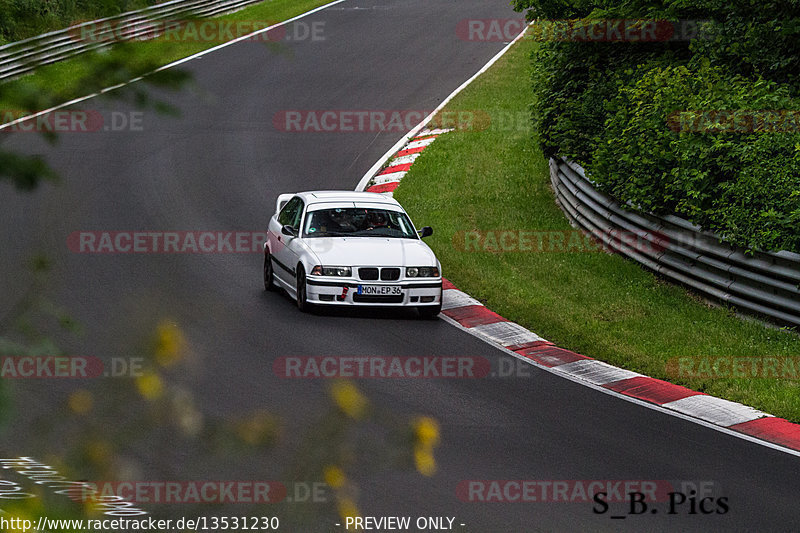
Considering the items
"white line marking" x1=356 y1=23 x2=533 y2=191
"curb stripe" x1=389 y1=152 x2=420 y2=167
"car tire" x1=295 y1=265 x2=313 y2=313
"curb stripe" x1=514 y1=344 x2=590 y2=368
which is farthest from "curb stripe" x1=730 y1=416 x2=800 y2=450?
"curb stripe" x1=389 y1=152 x2=420 y2=167

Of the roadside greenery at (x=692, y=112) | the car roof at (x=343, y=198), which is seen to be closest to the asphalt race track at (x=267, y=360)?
the car roof at (x=343, y=198)

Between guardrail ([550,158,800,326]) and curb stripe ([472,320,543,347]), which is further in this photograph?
curb stripe ([472,320,543,347])

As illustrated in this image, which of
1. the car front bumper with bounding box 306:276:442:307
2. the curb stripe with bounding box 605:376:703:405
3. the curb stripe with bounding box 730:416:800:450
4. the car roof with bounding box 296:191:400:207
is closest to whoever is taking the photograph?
the curb stripe with bounding box 730:416:800:450

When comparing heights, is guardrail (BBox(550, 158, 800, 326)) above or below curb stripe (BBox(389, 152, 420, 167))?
below

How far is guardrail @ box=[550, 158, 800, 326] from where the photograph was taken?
12344mm

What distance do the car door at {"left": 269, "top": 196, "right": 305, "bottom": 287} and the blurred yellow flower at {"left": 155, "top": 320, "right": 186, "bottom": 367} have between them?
453 inches

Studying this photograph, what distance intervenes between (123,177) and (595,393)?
541 inches

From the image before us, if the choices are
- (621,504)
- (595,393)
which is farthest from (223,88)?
(621,504)

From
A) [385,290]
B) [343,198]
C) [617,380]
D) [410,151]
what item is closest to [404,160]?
[410,151]

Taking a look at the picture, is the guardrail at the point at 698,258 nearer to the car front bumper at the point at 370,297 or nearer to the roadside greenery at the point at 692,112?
the roadside greenery at the point at 692,112

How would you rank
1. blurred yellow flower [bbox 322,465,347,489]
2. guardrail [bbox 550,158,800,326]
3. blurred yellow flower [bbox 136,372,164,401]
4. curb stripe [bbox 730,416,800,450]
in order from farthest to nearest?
guardrail [bbox 550,158,800,326] < curb stripe [bbox 730,416,800,450] < blurred yellow flower [bbox 322,465,347,489] < blurred yellow flower [bbox 136,372,164,401]

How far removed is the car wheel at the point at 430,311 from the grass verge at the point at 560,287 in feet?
2.79

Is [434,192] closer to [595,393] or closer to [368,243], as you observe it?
[368,243]

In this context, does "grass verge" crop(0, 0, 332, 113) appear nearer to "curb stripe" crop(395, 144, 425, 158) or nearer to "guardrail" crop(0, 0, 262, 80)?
"guardrail" crop(0, 0, 262, 80)
